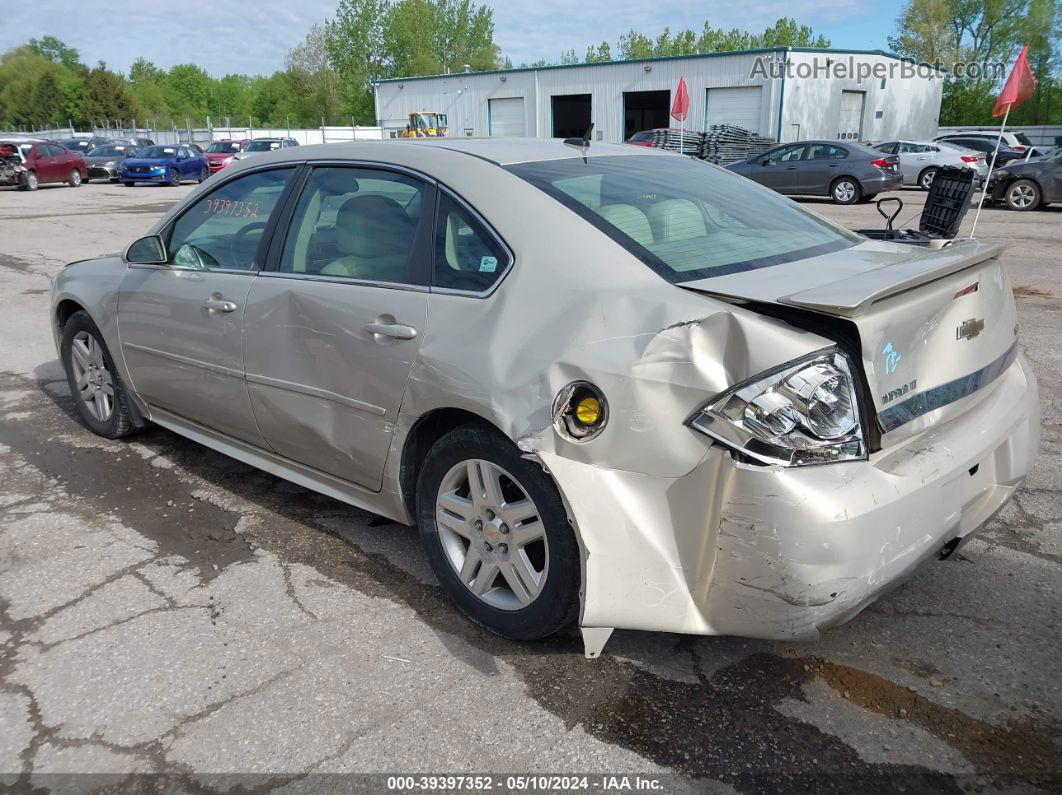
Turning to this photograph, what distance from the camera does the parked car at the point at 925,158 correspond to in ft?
72.8

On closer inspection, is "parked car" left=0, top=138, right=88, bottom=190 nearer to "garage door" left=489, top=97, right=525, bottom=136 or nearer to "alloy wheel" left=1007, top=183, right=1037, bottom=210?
"garage door" left=489, top=97, right=525, bottom=136

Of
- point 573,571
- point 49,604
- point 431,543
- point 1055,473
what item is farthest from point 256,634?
point 1055,473

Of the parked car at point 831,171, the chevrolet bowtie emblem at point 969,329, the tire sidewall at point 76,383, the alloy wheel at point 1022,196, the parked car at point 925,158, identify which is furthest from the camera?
the parked car at point 925,158

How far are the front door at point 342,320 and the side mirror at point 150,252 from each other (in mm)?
860

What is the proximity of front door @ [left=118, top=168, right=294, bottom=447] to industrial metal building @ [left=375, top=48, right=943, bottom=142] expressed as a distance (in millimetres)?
31443

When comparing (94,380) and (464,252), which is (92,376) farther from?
(464,252)

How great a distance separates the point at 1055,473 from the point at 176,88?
138010mm

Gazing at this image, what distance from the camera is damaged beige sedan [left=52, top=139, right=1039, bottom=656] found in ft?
6.96

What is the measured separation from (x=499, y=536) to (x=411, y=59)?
90.0 metres

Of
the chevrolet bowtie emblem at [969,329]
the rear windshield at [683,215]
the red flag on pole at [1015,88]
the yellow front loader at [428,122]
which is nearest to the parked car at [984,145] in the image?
the red flag on pole at [1015,88]

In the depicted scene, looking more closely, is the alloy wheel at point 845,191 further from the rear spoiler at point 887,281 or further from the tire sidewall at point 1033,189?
the rear spoiler at point 887,281

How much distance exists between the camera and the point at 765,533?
2.08 m

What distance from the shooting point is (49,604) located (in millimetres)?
3119

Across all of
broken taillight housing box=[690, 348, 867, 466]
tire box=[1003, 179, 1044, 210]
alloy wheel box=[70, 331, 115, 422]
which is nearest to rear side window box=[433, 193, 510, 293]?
broken taillight housing box=[690, 348, 867, 466]
